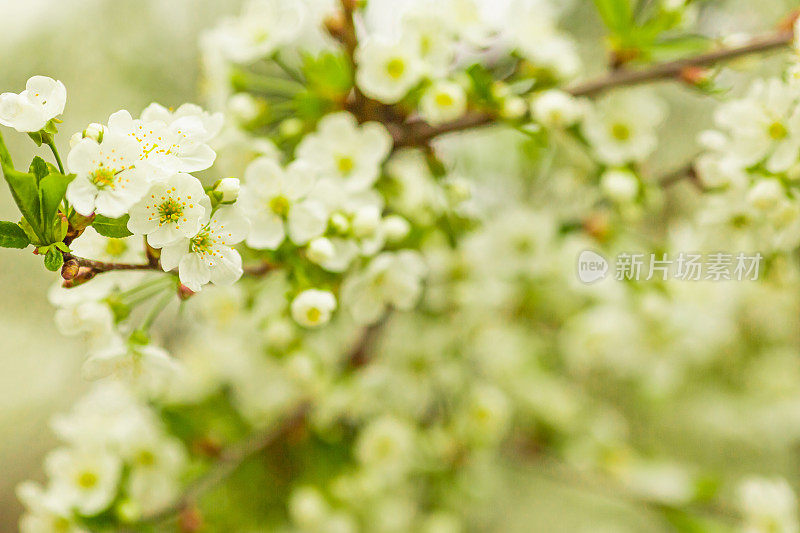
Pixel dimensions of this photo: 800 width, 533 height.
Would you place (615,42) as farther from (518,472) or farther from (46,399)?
(46,399)

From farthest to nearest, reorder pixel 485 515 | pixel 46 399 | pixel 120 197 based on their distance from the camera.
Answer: pixel 46 399 → pixel 485 515 → pixel 120 197

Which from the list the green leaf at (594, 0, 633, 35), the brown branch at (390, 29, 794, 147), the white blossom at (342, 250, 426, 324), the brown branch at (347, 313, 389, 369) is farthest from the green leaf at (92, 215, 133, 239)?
the green leaf at (594, 0, 633, 35)

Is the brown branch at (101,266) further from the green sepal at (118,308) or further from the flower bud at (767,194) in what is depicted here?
the flower bud at (767,194)

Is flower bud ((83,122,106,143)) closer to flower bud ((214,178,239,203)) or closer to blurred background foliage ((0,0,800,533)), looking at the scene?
flower bud ((214,178,239,203))

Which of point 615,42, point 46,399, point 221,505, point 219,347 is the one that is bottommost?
point 221,505

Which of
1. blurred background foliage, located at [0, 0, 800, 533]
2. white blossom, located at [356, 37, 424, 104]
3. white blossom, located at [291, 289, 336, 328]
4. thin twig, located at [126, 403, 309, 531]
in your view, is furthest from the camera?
blurred background foliage, located at [0, 0, 800, 533]

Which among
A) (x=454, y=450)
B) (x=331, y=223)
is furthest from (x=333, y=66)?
(x=454, y=450)
